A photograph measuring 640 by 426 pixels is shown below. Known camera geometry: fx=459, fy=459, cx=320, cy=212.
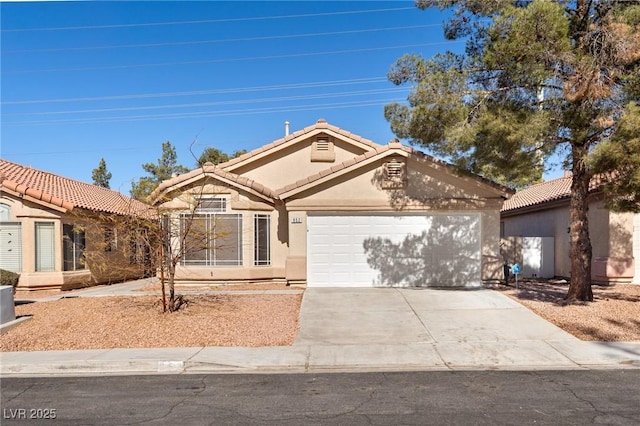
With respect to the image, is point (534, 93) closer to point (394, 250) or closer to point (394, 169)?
point (394, 169)

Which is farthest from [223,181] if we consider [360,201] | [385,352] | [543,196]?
[543,196]

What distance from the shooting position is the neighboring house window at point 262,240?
1519 centimetres

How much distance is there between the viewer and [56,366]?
7.26 meters

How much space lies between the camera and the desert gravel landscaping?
862 centimetres

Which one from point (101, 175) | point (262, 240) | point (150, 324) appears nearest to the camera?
point (150, 324)

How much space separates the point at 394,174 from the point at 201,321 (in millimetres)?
7457

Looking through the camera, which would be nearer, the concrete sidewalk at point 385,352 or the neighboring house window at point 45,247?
the concrete sidewalk at point 385,352

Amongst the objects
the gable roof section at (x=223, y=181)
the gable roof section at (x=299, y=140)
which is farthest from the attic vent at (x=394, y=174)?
the gable roof section at (x=223, y=181)

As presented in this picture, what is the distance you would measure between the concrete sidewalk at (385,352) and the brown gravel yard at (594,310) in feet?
1.33

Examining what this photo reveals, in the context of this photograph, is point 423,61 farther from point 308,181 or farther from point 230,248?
point 230,248

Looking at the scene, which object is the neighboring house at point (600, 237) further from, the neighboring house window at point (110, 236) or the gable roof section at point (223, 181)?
the neighboring house window at point (110, 236)

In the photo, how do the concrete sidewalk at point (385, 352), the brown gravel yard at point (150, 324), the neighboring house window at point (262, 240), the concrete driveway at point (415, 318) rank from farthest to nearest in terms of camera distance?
the neighboring house window at point (262, 240) → the concrete driveway at point (415, 318) → the brown gravel yard at point (150, 324) → the concrete sidewalk at point (385, 352)

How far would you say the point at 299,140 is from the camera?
1630 cm

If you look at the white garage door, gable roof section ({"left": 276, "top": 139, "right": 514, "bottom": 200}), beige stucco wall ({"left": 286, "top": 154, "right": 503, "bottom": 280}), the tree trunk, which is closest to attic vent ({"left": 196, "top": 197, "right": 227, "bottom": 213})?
gable roof section ({"left": 276, "top": 139, "right": 514, "bottom": 200})
